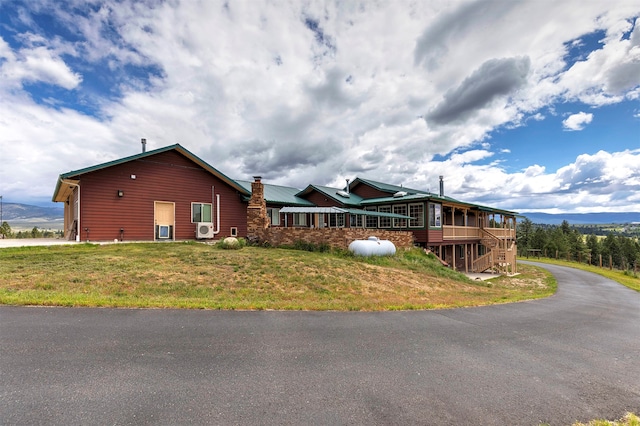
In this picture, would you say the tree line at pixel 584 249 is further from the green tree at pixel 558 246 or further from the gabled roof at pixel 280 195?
the gabled roof at pixel 280 195

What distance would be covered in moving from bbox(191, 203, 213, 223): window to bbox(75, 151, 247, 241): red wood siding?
0.26 m

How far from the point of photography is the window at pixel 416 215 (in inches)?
836

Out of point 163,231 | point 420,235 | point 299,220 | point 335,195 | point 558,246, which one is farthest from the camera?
point 558,246

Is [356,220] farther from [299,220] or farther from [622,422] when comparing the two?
[622,422]

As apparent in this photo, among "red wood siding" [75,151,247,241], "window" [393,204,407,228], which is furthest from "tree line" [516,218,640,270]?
"red wood siding" [75,151,247,241]

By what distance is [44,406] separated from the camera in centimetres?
299

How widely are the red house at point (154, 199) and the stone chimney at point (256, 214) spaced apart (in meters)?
1.60

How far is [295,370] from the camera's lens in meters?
3.95

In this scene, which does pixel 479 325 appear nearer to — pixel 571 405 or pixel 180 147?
pixel 571 405

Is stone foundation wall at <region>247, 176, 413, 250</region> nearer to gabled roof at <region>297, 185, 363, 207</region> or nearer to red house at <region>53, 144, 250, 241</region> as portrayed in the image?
red house at <region>53, 144, 250, 241</region>

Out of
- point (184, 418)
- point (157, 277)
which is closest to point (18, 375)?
point (184, 418)

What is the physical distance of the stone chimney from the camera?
1845cm

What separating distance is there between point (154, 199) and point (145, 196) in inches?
18.3

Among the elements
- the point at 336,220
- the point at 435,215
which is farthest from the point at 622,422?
the point at 336,220
